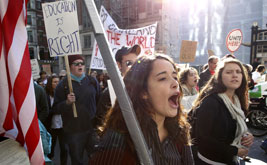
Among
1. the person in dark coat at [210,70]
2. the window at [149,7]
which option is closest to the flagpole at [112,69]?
the person in dark coat at [210,70]

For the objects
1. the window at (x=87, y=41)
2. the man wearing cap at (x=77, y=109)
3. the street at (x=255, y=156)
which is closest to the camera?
the man wearing cap at (x=77, y=109)

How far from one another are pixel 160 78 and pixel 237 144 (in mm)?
1374

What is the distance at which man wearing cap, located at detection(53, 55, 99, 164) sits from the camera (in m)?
2.88

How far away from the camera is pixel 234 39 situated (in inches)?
227

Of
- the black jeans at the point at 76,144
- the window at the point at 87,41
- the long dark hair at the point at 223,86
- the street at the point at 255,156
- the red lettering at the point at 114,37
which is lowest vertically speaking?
the street at the point at 255,156

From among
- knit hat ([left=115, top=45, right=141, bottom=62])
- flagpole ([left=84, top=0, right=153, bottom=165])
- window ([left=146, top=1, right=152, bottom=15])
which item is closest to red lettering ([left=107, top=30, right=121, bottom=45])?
knit hat ([left=115, top=45, right=141, bottom=62])

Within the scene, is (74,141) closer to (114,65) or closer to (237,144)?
(237,144)

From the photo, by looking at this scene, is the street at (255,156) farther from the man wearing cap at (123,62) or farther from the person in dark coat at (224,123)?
the person in dark coat at (224,123)

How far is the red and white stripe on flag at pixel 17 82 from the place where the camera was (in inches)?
41.4

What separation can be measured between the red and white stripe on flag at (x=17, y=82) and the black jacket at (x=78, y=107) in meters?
1.74

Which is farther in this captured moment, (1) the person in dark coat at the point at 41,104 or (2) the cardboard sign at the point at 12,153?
(1) the person in dark coat at the point at 41,104

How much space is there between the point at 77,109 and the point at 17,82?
6.14 ft

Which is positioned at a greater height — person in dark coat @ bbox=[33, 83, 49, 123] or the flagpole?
the flagpole

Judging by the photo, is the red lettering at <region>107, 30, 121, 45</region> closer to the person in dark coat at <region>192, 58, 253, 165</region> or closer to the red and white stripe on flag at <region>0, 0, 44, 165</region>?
the person in dark coat at <region>192, 58, 253, 165</region>
